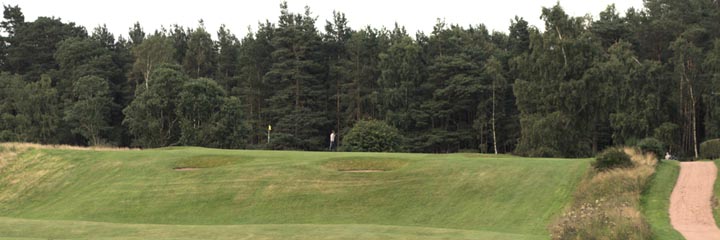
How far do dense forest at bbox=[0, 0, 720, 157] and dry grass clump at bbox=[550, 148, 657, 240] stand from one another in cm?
2878

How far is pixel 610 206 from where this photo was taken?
69.0 ft

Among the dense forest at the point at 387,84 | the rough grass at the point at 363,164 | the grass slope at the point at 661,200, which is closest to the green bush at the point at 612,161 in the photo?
the grass slope at the point at 661,200

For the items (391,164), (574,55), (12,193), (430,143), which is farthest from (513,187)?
(430,143)

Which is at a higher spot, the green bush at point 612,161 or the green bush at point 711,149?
the green bush at point 711,149

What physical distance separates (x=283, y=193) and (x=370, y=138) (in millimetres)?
18232

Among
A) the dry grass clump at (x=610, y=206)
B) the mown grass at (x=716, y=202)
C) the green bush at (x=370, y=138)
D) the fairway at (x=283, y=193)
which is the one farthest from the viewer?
the green bush at (x=370, y=138)

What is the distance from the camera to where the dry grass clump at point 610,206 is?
658 inches

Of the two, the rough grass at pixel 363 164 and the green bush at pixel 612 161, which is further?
the rough grass at pixel 363 164

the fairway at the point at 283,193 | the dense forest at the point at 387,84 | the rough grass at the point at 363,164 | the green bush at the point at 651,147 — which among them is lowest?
the fairway at the point at 283,193

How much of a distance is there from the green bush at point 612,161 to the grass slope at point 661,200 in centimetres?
125

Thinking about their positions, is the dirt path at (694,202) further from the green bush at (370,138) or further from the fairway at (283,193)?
the green bush at (370,138)

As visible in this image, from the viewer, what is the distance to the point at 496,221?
77.6 ft

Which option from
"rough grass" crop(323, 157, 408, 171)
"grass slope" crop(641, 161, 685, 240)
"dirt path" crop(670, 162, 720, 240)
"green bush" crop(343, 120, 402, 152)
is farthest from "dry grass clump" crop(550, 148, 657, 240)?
"green bush" crop(343, 120, 402, 152)

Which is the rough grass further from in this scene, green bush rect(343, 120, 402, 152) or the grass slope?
green bush rect(343, 120, 402, 152)
